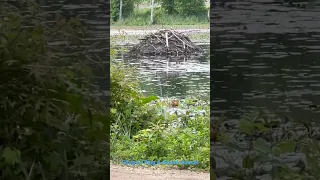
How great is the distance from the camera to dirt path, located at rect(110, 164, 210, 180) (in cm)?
165

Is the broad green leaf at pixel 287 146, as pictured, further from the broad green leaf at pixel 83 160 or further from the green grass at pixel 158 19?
the green grass at pixel 158 19

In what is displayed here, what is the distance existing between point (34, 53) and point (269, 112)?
46 centimetres

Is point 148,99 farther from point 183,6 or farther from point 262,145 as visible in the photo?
point 262,145

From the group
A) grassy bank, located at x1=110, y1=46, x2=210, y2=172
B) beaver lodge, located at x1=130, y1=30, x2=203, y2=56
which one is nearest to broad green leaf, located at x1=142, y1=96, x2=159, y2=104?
grassy bank, located at x1=110, y1=46, x2=210, y2=172

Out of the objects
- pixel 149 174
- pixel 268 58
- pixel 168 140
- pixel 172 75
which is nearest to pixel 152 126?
pixel 168 140

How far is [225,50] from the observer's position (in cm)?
86

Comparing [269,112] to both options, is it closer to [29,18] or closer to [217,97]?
[217,97]

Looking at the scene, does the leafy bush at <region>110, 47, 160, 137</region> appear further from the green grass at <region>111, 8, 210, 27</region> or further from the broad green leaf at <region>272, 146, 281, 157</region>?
the broad green leaf at <region>272, 146, 281, 157</region>

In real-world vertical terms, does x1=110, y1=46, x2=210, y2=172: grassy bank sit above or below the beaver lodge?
below

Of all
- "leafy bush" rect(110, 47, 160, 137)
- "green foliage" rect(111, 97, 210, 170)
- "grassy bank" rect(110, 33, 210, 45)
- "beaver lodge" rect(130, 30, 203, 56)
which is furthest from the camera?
"green foliage" rect(111, 97, 210, 170)

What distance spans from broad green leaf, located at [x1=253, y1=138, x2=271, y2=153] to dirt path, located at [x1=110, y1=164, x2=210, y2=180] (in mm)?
736

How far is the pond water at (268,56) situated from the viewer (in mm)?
854

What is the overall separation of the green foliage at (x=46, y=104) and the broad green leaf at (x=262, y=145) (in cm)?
29

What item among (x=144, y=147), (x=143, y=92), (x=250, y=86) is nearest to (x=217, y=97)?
(x=250, y=86)
